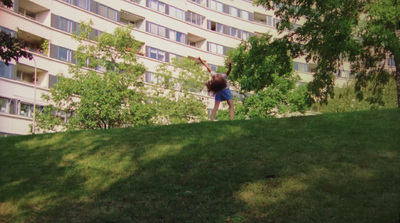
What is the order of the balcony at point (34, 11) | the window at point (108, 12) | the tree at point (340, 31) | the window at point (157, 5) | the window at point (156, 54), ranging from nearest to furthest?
the tree at point (340, 31), the balcony at point (34, 11), the window at point (108, 12), the window at point (156, 54), the window at point (157, 5)

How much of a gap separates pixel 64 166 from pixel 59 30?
42.1 metres

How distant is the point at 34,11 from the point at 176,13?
21600 mm

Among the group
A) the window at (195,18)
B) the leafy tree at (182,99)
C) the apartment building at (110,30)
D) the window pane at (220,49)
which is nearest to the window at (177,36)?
the apartment building at (110,30)

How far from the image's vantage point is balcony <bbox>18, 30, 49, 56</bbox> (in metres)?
47.4

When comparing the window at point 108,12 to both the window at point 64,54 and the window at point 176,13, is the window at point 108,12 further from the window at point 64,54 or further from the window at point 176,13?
the window at point 176,13

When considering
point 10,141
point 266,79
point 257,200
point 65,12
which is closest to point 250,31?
point 65,12

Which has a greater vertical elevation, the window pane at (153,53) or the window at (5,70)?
the window pane at (153,53)

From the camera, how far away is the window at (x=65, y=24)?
50.3m

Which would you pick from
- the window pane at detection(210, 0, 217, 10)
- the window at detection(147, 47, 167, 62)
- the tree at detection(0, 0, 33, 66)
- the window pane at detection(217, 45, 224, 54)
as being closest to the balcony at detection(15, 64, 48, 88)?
the window at detection(147, 47, 167, 62)

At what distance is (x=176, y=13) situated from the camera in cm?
6494

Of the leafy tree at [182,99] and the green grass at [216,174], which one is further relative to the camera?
the leafy tree at [182,99]

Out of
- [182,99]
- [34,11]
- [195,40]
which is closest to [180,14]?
[195,40]

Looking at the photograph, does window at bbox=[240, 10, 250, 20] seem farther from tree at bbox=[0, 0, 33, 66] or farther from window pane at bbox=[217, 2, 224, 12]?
tree at bbox=[0, 0, 33, 66]

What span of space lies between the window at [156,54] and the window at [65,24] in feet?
39.0
